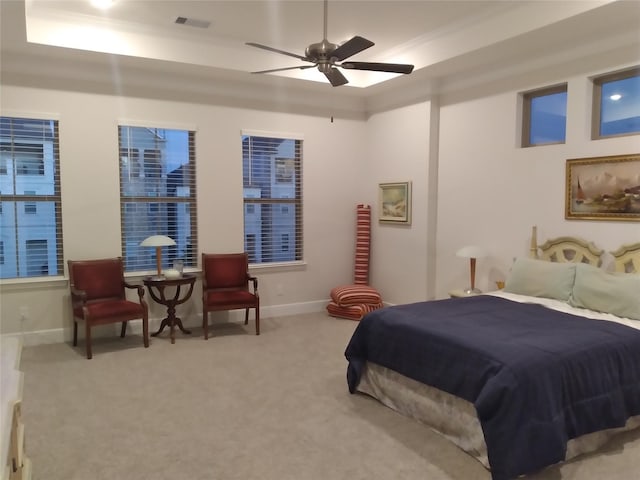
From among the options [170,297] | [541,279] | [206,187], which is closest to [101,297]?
[170,297]

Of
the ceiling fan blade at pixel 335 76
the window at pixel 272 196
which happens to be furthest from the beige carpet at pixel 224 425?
the ceiling fan blade at pixel 335 76

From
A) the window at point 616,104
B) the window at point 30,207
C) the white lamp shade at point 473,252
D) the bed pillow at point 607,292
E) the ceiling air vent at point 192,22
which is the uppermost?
the ceiling air vent at point 192,22

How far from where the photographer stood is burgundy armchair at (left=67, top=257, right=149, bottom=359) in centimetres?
479

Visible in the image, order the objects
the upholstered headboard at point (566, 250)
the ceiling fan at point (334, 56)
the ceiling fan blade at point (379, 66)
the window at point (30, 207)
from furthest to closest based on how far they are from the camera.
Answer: the window at point (30, 207) < the upholstered headboard at point (566, 250) < the ceiling fan blade at point (379, 66) < the ceiling fan at point (334, 56)

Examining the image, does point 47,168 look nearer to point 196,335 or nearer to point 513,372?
point 196,335

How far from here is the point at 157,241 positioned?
5.32 meters

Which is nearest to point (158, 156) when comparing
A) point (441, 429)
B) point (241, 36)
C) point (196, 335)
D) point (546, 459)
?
point (241, 36)

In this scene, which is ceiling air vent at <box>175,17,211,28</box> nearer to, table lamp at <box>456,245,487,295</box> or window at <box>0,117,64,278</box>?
window at <box>0,117,64,278</box>

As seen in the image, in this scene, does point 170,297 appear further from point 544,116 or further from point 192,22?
point 544,116

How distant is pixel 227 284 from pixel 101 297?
138 cm

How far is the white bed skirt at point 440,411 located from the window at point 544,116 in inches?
109

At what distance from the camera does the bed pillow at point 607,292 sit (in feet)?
11.9

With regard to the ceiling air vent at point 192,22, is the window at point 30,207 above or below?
below

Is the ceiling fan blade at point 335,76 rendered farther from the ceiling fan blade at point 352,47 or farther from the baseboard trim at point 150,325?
the baseboard trim at point 150,325
